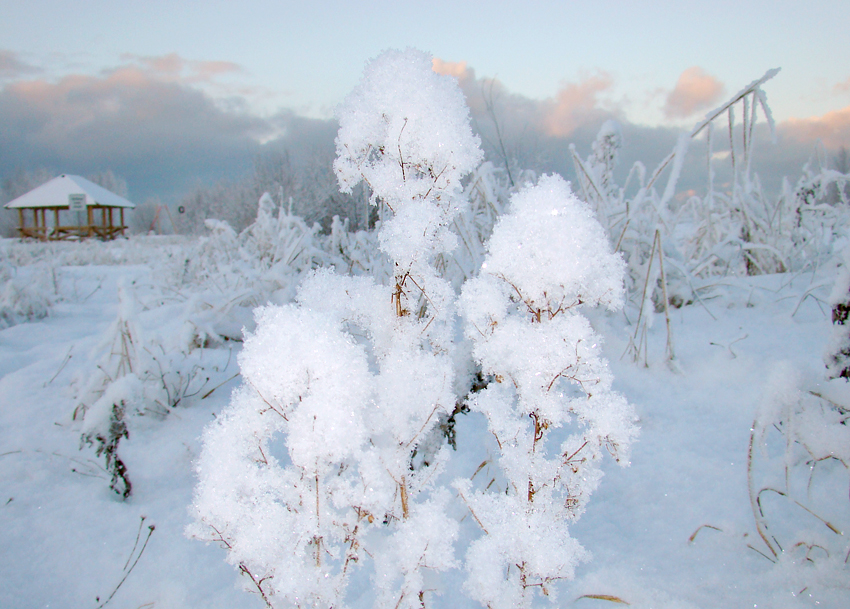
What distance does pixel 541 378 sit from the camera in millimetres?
721

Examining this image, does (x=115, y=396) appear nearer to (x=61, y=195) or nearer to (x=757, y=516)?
(x=757, y=516)

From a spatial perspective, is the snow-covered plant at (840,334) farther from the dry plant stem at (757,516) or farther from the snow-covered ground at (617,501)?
the dry plant stem at (757,516)

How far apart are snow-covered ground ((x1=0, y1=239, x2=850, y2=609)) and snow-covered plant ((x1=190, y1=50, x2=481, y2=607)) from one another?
250 millimetres

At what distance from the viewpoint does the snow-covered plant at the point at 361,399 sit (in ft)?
2.22

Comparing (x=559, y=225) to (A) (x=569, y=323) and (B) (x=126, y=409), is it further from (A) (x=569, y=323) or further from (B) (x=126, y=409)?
(B) (x=126, y=409)

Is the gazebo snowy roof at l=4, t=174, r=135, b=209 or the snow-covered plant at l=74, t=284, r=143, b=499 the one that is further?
the gazebo snowy roof at l=4, t=174, r=135, b=209

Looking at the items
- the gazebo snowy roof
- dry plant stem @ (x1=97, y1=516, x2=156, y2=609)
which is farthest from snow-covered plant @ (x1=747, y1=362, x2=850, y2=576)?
the gazebo snowy roof

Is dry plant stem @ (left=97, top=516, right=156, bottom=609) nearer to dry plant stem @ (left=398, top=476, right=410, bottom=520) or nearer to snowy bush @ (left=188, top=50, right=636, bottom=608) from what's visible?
snowy bush @ (left=188, top=50, right=636, bottom=608)

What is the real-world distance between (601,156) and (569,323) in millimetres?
2707

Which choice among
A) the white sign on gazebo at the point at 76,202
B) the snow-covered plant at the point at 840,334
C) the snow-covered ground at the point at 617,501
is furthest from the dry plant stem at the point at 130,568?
the white sign on gazebo at the point at 76,202

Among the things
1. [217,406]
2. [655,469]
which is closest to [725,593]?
[655,469]

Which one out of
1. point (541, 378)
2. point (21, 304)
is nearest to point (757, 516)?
point (541, 378)

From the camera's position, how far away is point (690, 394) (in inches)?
57.7

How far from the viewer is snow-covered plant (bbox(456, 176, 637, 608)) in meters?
0.70
